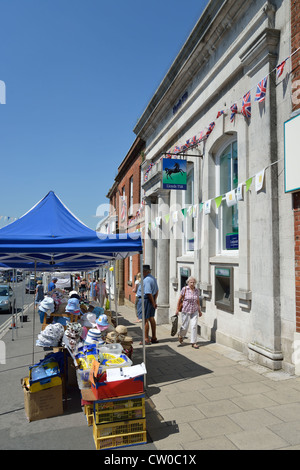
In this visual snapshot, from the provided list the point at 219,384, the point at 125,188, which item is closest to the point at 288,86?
the point at 219,384

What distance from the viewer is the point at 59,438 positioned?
3.94 metres

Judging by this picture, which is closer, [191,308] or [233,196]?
[233,196]

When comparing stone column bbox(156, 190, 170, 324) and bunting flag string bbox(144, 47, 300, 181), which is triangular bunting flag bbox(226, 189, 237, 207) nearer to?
bunting flag string bbox(144, 47, 300, 181)

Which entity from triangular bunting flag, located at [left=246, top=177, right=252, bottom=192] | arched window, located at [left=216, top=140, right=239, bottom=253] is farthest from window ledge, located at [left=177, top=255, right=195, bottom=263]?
triangular bunting flag, located at [left=246, top=177, right=252, bottom=192]

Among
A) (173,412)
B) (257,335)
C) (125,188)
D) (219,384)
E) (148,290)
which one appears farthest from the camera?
(125,188)

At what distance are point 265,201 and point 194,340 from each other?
12.2 feet

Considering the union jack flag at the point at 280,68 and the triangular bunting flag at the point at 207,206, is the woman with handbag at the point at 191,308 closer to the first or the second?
the triangular bunting flag at the point at 207,206

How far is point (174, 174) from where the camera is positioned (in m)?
9.48

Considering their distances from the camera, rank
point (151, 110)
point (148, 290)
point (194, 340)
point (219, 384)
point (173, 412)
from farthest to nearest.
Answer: point (151, 110) → point (148, 290) → point (194, 340) → point (219, 384) → point (173, 412)

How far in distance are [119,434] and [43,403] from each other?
133cm

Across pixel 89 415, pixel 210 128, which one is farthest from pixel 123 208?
pixel 89 415

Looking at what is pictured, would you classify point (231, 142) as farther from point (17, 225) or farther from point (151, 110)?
point (151, 110)

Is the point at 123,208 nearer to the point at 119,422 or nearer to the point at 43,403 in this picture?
the point at 43,403

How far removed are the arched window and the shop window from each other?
190 centimetres
